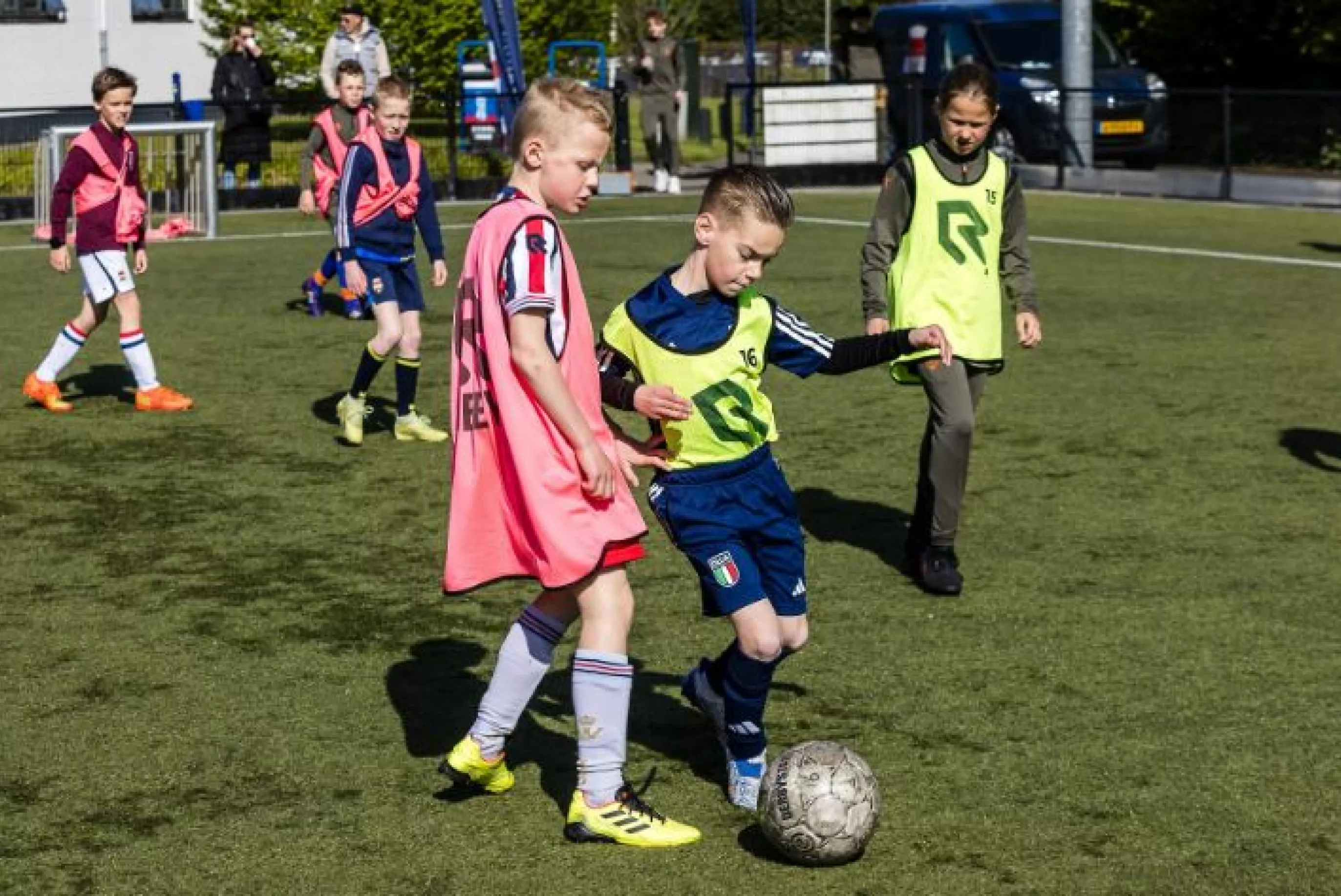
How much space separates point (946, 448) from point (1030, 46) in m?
21.0

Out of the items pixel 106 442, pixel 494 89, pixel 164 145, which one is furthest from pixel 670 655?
pixel 494 89

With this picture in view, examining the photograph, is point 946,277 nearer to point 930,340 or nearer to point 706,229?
point 930,340

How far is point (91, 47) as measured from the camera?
4238cm

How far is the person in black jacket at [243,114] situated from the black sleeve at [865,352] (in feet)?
69.1

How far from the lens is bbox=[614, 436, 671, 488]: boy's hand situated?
5.50 metres

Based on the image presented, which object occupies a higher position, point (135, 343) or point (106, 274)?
point (106, 274)

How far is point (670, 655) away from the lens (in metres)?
7.25

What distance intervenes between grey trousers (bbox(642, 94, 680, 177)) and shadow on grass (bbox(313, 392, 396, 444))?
15058mm

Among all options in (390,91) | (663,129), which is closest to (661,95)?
(663,129)

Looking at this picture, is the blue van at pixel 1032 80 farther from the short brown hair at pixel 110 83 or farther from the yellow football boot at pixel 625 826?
the yellow football boot at pixel 625 826

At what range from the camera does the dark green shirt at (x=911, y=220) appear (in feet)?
26.7

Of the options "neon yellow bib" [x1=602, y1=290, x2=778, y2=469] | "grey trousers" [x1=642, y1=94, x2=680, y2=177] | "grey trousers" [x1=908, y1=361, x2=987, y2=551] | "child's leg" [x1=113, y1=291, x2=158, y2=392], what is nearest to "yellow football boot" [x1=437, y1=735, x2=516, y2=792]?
"neon yellow bib" [x1=602, y1=290, x2=778, y2=469]

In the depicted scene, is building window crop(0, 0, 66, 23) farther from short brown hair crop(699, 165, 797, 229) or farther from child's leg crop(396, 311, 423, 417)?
short brown hair crop(699, 165, 797, 229)

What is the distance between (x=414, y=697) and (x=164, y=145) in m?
17.8
